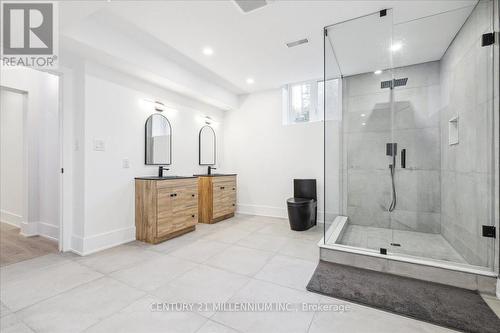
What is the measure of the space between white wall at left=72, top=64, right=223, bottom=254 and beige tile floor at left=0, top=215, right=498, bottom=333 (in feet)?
0.93

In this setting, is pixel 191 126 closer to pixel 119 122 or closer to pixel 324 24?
pixel 119 122

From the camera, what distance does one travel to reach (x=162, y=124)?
364 cm

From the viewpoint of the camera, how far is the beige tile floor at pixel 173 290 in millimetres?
1460

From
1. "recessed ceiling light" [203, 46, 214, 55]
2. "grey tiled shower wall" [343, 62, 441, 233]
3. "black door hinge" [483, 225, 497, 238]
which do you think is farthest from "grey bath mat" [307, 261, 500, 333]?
"recessed ceiling light" [203, 46, 214, 55]

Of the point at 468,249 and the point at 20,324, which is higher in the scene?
the point at 468,249

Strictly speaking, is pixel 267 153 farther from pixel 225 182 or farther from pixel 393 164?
pixel 393 164

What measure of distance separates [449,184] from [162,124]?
4.17 metres

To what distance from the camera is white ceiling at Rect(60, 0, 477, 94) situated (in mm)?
2156

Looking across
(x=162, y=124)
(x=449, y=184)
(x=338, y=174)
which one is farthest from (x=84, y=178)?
(x=449, y=184)

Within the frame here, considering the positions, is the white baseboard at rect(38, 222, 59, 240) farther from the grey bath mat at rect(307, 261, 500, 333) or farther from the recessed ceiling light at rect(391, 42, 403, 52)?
the recessed ceiling light at rect(391, 42, 403, 52)

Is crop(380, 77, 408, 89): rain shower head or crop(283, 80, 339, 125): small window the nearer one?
crop(380, 77, 408, 89): rain shower head

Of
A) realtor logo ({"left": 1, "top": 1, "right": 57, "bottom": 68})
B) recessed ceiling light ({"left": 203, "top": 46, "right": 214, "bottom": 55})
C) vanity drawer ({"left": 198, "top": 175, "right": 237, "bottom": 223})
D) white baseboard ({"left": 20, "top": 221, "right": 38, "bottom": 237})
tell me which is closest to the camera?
A: realtor logo ({"left": 1, "top": 1, "right": 57, "bottom": 68})

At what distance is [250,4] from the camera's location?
7.03 feet

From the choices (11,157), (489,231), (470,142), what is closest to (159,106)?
(11,157)
